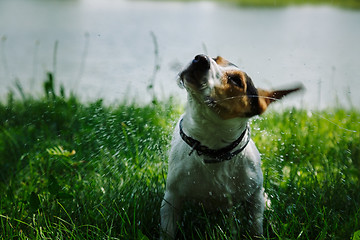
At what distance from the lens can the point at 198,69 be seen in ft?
5.11

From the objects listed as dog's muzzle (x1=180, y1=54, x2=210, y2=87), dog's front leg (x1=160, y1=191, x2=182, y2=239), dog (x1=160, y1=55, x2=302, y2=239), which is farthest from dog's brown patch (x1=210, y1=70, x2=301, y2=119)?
dog's front leg (x1=160, y1=191, x2=182, y2=239)

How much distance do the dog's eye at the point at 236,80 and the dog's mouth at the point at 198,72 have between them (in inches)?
7.6

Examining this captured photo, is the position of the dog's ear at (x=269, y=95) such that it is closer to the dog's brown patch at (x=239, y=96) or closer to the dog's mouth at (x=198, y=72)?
the dog's brown patch at (x=239, y=96)

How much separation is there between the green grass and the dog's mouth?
0.71 metres

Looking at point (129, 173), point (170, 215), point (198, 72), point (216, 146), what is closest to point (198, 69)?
point (198, 72)

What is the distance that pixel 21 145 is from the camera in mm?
2912

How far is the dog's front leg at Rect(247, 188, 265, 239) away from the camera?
2.03m

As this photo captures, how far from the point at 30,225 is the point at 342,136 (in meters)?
2.08

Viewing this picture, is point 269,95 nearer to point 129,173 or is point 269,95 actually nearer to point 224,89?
point 224,89

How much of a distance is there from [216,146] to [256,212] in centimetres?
42

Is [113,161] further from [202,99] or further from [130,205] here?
[202,99]

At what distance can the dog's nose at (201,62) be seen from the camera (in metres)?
1.55

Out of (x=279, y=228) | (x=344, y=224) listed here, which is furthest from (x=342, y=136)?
(x=279, y=228)

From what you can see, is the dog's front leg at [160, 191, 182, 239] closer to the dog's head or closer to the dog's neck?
the dog's neck
